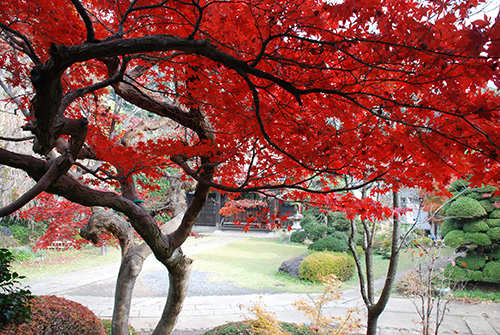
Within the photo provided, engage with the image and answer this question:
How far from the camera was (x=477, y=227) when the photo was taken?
7.64m

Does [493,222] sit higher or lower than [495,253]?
higher

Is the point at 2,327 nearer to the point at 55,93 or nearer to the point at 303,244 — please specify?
the point at 55,93

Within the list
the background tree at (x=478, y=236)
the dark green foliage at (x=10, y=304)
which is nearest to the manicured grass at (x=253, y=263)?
the background tree at (x=478, y=236)

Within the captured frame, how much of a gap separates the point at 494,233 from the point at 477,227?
0.35m

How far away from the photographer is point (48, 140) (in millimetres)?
1706

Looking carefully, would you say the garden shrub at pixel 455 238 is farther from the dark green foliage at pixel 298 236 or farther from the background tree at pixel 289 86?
the dark green foliage at pixel 298 236

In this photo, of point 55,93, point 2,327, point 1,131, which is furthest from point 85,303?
point 55,93

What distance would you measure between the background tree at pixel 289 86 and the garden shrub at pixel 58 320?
1.28m

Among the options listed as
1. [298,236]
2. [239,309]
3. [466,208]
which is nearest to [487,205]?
[466,208]

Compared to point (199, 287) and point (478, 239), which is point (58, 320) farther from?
point (478, 239)

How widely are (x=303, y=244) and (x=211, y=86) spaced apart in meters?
12.2

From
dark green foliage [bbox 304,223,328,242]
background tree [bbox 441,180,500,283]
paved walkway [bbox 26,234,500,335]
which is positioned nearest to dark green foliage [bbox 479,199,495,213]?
background tree [bbox 441,180,500,283]

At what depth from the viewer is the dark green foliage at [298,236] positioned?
46.3 feet

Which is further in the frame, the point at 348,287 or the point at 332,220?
the point at 332,220
